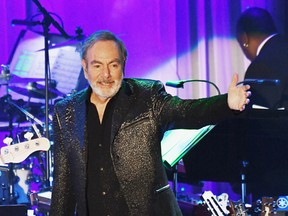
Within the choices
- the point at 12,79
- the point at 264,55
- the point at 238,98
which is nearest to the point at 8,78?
the point at 12,79

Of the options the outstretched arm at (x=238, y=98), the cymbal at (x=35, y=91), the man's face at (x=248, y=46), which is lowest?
the cymbal at (x=35, y=91)

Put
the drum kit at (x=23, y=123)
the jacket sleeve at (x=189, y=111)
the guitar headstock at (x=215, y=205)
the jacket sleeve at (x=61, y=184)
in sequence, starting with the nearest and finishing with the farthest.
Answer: the jacket sleeve at (x=189, y=111) < the jacket sleeve at (x=61, y=184) < the guitar headstock at (x=215, y=205) < the drum kit at (x=23, y=123)

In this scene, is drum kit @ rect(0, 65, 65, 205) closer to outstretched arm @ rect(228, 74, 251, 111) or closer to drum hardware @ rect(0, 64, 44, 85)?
drum hardware @ rect(0, 64, 44, 85)

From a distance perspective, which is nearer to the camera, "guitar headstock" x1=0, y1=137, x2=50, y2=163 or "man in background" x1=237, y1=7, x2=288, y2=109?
"guitar headstock" x1=0, y1=137, x2=50, y2=163

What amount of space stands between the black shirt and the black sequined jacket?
1.2 inches

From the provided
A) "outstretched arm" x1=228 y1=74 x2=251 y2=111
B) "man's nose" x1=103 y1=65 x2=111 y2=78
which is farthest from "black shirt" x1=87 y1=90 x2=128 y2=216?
"outstretched arm" x1=228 y1=74 x2=251 y2=111

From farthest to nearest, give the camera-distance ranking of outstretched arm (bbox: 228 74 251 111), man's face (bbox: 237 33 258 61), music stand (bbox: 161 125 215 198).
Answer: man's face (bbox: 237 33 258 61), music stand (bbox: 161 125 215 198), outstretched arm (bbox: 228 74 251 111)

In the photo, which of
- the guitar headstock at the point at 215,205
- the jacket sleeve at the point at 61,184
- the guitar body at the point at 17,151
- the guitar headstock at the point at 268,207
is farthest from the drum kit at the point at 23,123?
the jacket sleeve at the point at 61,184

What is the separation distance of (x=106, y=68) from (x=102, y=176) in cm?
51

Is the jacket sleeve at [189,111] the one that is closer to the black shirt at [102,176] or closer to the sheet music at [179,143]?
the black shirt at [102,176]

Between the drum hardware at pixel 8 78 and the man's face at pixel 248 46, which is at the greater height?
the man's face at pixel 248 46

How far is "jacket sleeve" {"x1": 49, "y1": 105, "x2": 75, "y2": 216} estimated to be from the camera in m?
2.62

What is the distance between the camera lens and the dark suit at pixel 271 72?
544cm

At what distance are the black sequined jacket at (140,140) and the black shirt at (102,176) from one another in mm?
31
